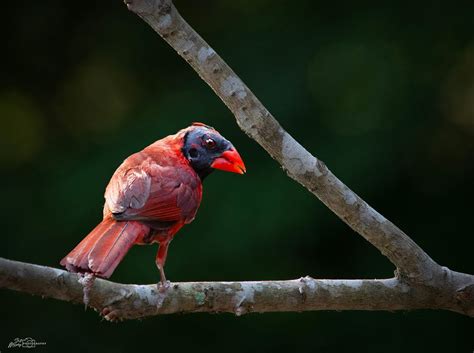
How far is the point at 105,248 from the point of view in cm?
269

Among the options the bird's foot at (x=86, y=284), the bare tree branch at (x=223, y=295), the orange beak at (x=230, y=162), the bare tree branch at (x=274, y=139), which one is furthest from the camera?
the orange beak at (x=230, y=162)

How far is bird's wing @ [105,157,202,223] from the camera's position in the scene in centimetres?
305

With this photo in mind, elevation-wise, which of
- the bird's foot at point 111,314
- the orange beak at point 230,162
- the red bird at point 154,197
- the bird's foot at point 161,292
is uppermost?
the orange beak at point 230,162

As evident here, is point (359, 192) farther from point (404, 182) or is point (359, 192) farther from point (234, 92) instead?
point (234, 92)

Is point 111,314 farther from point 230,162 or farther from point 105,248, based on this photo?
point 230,162

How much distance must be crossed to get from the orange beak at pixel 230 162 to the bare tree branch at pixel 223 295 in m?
0.71

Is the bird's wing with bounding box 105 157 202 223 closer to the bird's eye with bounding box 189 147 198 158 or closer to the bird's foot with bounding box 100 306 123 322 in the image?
the bird's eye with bounding box 189 147 198 158

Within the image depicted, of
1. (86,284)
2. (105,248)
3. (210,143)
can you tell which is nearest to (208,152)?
(210,143)

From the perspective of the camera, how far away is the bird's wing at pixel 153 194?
3.05 meters

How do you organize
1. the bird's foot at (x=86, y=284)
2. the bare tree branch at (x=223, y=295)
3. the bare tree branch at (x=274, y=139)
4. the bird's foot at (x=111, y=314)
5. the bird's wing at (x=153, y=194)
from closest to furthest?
1. the bare tree branch at (x=223, y=295)
2. the bird's foot at (x=86, y=284)
3. the bird's foot at (x=111, y=314)
4. the bare tree branch at (x=274, y=139)
5. the bird's wing at (x=153, y=194)

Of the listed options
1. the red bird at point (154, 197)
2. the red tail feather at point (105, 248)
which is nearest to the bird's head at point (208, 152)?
the red bird at point (154, 197)

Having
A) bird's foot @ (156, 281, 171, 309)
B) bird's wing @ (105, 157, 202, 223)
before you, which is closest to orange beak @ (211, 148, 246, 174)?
bird's wing @ (105, 157, 202, 223)

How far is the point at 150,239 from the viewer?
10.6 ft

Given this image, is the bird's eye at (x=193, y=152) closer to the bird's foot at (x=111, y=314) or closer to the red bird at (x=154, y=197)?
the red bird at (x=154, y=197)
